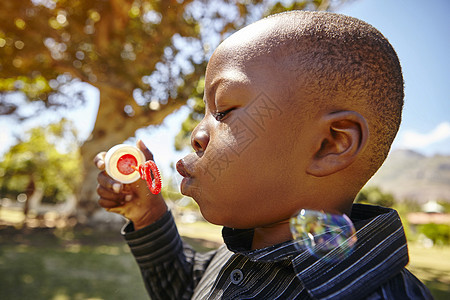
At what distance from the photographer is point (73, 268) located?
14.2 feet

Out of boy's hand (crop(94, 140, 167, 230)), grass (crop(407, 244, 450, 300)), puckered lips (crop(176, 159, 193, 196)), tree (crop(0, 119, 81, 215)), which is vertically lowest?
tree (crop(0, 119, 81, 215))

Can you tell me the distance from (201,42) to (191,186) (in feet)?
18.4

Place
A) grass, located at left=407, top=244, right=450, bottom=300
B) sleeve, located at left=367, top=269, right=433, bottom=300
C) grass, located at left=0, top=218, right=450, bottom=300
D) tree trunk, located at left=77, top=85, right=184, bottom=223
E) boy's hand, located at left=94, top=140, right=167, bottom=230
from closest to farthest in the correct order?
1. sleeve, located at left=367, top=269, right=433, bottom=300
2. boy's hand, located at left=94, top=140, right=167, bottom=230
3. grass, located at left=0, top=218, right=450, bottom=300
4. grass, located at left=407, top=244, right=450, bottom=300
5. tree trunk, located at left=77, top=85, right=184, bottom=223

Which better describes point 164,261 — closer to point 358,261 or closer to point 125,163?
point 125,163

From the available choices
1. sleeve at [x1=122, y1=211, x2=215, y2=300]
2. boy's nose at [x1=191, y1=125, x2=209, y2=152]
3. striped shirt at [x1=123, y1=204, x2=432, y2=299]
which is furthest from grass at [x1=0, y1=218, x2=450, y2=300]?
boy's nose at [x1=191, y1=125, x2=209, y2=152]

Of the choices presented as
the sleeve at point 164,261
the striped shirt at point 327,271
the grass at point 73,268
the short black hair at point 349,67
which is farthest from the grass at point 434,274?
the short black hair at point 349,67

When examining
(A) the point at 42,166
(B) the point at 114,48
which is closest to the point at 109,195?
(B) the point at 114,48

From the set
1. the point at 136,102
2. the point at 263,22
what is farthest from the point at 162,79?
the point at 263,22

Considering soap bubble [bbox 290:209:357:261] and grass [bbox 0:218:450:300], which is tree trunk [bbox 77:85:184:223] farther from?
soap bubble [bbox 290:209:357:261]

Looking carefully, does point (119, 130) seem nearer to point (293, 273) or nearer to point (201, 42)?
point (201, 42)

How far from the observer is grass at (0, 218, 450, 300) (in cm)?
339

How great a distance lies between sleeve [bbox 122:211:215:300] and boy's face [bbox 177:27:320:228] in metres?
0.46

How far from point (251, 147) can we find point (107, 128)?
7.55m

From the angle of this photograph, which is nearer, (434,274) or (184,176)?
(184,176)
